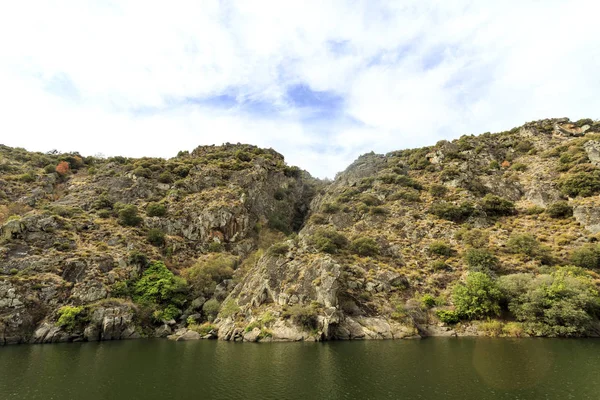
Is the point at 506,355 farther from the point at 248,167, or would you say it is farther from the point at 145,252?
the point at 248,167

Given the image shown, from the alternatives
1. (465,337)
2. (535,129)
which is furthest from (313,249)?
(535,129)

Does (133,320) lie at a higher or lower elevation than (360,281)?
lower

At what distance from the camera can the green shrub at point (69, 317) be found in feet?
163

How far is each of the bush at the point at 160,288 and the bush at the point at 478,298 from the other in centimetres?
5100

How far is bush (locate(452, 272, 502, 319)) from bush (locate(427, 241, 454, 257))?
1435 centimetres

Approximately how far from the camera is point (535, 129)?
105 m

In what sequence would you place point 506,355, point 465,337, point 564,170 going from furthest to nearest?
point 564,170 < point 465,337 < point 506,355

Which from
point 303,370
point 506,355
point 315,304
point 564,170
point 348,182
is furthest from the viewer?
point 348,182

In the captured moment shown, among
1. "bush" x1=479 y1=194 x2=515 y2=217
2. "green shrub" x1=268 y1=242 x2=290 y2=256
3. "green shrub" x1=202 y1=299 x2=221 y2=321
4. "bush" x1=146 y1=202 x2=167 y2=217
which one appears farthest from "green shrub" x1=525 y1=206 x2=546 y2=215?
"bush" x1=146 y1=202 x2=167 y2=217

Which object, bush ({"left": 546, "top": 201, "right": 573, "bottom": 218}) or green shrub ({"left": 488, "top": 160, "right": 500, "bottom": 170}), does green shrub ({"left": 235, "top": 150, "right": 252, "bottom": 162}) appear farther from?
bush ({"left": 546, "top": 201, "right": 573, "bottom": 218})

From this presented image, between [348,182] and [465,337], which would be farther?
[348,182]

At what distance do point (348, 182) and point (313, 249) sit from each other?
2087 inches

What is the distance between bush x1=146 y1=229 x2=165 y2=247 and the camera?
247 ft

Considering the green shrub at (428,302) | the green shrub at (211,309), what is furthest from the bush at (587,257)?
the green shrub at (211,309)
